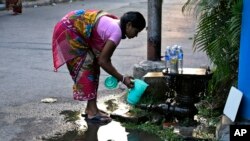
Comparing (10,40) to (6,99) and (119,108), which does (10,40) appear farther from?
(119,108)

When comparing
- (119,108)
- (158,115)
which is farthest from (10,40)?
(158,115)

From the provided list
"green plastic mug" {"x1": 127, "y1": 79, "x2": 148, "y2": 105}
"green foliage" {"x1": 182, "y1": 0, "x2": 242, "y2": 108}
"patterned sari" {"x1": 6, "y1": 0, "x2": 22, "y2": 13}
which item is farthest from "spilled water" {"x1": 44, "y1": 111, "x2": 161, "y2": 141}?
"patterned sari" {"x1": 6, "y1": 0, "x2": 22, "y2": 13}

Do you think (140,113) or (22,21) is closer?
(140,113)

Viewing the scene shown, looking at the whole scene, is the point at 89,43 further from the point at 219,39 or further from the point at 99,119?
the point at 219,39

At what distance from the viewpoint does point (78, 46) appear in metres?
4.92

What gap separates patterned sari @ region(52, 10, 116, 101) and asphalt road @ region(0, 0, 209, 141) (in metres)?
0.56

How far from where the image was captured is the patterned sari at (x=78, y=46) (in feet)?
16.1

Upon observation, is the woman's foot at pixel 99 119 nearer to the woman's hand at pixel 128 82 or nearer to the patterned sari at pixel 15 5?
the woman's hand at pixel 128 82

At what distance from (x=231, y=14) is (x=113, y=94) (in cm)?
218

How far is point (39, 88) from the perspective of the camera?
6.50m

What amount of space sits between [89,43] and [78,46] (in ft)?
0.40

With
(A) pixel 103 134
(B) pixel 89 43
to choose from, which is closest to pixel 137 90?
(A) pixel 103 134

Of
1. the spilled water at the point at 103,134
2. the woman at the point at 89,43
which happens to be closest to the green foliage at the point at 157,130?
the spilled water at the point at 103,134

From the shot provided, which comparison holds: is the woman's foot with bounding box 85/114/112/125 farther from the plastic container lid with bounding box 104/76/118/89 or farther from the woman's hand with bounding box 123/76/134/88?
the woman's hand with bounding box 123/76/134/88
